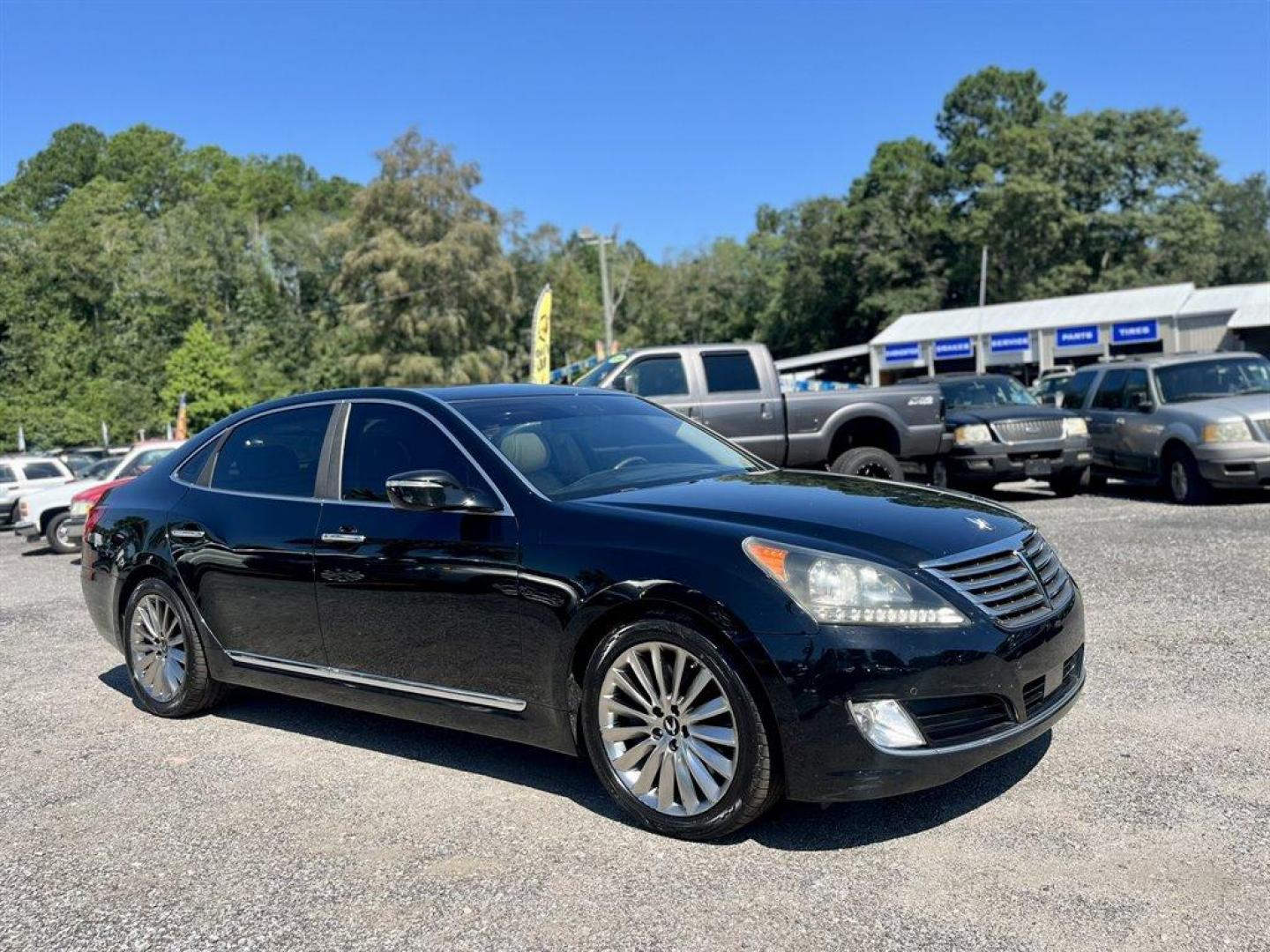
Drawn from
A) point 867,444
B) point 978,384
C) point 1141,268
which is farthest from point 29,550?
point 1141,268

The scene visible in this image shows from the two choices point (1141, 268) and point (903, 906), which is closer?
A: point (903, 906)

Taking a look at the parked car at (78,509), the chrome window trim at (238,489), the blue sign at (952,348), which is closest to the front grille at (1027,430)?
the chrome window trim at (238,489)

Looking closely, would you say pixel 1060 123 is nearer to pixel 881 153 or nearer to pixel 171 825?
pixel 881 153

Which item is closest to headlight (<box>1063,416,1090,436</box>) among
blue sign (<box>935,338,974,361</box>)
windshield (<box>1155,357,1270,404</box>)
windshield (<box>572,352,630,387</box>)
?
windshield (<box>1155,357,1270,404</box>)

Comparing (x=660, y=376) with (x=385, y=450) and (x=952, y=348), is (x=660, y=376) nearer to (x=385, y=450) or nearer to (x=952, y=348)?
(x=385, y=450)

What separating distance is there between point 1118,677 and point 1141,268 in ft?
214

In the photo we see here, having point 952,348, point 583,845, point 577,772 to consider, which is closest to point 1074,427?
point 577,772

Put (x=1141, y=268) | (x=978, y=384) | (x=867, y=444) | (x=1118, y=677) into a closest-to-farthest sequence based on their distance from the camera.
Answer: (x=1118, y=677) → (x=867, y=444) → (x=978, y=384) → (x=1141, y=268)

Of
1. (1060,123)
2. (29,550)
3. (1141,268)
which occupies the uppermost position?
(1060,123)

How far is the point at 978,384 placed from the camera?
1519 centimetres

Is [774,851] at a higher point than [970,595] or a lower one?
lower

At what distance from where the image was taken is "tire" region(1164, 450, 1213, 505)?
12.0m

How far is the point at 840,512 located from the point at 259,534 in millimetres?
2754

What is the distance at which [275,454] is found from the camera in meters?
5.32
